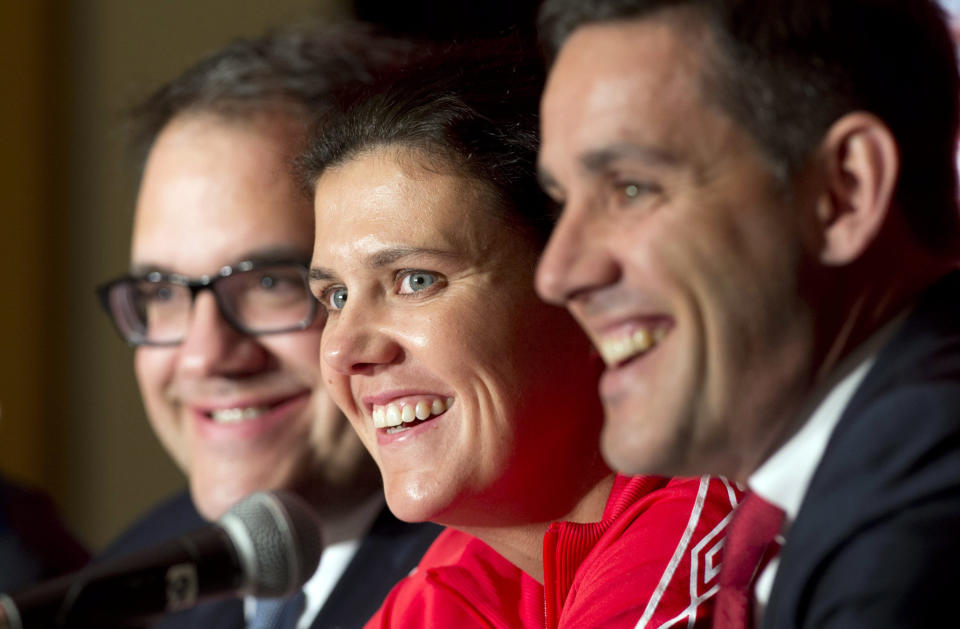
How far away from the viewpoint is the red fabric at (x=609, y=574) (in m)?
1.08

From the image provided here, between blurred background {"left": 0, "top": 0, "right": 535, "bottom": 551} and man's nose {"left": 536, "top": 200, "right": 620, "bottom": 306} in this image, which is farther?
blurred background {"left": 0, "top": 0, "right": 535, "bottom": 551}

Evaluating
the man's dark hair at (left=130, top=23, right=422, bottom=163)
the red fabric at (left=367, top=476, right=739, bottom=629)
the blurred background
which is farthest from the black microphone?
the blurred background

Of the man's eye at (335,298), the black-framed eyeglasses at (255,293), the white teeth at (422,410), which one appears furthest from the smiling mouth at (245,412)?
the white teeth at (422,410)

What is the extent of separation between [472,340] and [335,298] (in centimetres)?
20

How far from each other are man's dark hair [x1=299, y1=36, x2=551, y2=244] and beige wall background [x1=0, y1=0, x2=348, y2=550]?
98.8 inches

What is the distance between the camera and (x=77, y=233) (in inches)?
154

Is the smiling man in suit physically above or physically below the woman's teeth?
above

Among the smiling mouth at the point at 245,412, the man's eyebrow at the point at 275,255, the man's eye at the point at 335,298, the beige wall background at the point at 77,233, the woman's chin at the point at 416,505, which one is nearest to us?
the woman's chin at the point at 416,505

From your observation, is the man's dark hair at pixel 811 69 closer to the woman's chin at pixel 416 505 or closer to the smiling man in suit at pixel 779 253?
the smiling man in suit at pixel 779 253

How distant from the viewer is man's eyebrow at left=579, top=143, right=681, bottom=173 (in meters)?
0.90

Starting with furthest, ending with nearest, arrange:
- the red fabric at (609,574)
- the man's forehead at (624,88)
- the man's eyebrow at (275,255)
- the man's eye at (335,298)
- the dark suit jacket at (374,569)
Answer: the man's eyebrow at (275,255), the dark suit jacket at (374,569), the man's eye at (335,298), the red fabric at (609,574), the man's forehead at (624,88)

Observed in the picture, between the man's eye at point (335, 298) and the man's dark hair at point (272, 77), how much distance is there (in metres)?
0.56

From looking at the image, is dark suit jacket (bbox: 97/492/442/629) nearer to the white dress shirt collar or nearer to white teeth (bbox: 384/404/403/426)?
white teeth (bbox: 384/404/403/426)

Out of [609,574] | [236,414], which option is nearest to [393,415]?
[609,574]
